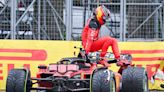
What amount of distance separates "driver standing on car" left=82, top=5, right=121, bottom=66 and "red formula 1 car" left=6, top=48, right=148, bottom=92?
0.63 metres

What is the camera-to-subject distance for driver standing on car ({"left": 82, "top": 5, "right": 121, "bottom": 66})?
11.7 m

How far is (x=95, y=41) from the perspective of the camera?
470 inches

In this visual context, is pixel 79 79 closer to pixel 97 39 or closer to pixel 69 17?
pixel 97 39

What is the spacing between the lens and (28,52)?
1484 centimetres

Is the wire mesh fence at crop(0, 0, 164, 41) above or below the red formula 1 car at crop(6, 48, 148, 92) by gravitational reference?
above

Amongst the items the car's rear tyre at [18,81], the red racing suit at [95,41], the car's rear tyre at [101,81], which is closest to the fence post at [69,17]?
the red racing suit at [95,41]

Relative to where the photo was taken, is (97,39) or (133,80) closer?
(133,80)

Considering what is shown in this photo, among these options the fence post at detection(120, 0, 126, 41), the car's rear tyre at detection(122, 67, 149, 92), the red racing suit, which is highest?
the fence post at detection(120, 0, 126, 41)

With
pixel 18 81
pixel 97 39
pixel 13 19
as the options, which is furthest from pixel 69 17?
pixel 18 81

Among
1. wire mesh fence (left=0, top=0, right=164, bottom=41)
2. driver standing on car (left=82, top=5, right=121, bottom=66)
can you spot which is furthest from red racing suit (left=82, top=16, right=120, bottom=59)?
wire mesh fence (left=0, top=0, right=164, bottom=41)

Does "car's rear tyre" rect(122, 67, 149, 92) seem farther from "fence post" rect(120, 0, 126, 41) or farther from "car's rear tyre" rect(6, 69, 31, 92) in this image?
"fence post" rect(120, 0, 126, 41)

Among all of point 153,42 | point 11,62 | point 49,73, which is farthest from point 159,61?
point 49,73

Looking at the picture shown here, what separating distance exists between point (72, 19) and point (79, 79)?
5.73 meters

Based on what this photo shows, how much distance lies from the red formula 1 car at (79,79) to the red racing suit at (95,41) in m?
0.63
